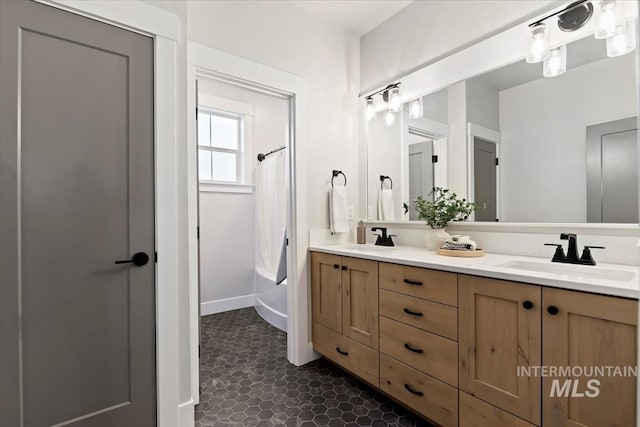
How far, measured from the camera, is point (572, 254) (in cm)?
153

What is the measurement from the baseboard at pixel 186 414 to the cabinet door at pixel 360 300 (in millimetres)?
1006

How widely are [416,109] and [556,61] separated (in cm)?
92

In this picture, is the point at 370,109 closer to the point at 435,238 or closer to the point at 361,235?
the point at 361,235

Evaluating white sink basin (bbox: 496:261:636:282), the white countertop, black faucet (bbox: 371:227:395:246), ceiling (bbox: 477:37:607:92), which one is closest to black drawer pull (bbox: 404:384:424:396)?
the white countertop

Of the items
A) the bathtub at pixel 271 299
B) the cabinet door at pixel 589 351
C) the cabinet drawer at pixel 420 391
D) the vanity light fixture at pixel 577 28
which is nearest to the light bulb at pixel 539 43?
the vanity light fixture at pixel 577 28

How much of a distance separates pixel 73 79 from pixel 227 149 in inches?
99.0

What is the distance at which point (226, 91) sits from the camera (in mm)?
3748

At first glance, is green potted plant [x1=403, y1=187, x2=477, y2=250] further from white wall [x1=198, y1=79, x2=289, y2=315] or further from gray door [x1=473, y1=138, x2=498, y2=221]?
white wall [x1=198, y1=79, x2=289, y2=315]

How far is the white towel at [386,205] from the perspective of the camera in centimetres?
262

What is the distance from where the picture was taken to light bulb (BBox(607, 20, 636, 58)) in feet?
4.79

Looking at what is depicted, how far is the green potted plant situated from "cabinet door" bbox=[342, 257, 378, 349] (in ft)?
1.69

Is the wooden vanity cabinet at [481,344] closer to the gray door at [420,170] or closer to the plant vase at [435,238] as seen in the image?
the plant vase at [435,238]

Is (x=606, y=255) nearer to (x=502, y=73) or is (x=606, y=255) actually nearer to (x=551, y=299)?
(x=551, y=299)

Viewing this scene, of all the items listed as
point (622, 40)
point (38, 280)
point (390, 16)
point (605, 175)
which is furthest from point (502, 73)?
point (38, 280)
